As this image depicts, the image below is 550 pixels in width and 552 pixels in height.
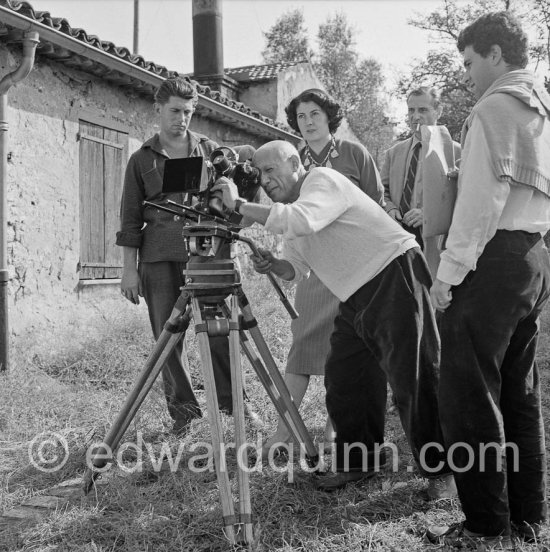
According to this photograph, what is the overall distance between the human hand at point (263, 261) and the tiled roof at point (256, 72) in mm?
11475

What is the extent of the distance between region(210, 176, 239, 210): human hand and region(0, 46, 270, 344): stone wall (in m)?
3.86

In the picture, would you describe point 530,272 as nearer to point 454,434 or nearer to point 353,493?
point 454,434

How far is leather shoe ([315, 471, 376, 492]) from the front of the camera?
3.09m

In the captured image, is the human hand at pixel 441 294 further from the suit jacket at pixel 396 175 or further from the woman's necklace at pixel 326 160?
the suit jacket at pixel 396 175

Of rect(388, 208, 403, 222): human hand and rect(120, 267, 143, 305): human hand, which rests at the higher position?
rect(388, 208, 403, 222): human hand

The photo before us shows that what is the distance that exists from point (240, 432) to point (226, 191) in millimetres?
946

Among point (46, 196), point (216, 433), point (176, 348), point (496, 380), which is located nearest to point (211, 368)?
point (216, 433)

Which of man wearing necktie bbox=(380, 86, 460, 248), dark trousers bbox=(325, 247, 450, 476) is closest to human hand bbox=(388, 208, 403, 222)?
man wearing necktie bbox=(380, 86, 460, 248)

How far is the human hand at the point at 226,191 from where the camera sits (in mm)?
2568

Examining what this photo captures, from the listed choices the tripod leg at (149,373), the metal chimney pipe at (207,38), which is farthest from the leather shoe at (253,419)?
the metal chimney pipe at (207,38)

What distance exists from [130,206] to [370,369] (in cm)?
176

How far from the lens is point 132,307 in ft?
24.2

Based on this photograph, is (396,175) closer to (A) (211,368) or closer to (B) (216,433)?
(A) (211,368)

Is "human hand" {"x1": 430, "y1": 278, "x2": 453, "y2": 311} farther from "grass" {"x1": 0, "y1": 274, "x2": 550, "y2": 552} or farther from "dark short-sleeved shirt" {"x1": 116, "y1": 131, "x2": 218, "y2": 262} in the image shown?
"dark short-sleeved shirt" {"x1": 116, "y1": 131, "x2": 218, "y2": 262}
